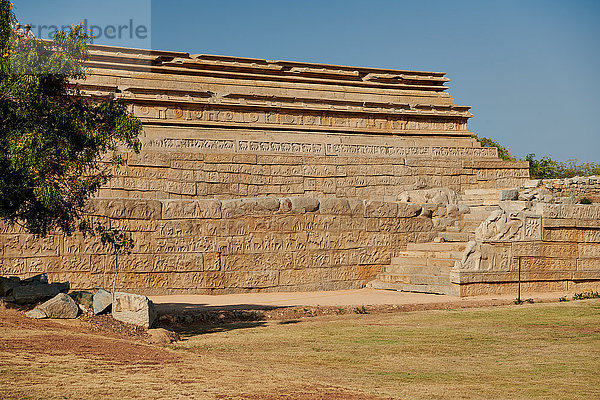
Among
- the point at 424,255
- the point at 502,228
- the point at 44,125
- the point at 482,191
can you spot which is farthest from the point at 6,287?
the point at 482,191

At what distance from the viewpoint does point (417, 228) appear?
18.1 m

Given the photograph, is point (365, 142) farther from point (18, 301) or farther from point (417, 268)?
point (18, 301)

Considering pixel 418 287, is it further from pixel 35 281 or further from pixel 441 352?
pixel 35 281

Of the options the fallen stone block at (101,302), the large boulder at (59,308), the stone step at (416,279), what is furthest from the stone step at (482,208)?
the large boulder at (59,308)

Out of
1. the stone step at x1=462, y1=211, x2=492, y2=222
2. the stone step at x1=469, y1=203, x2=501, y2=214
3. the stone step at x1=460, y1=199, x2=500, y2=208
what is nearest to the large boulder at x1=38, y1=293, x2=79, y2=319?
the stone step at x1=462, y1=211, x2=492, y2=222

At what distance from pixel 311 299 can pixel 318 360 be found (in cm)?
587

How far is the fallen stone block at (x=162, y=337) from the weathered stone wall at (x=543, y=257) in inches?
294

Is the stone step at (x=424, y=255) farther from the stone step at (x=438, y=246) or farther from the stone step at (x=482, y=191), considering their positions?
the stone step at (x=482, y=191)

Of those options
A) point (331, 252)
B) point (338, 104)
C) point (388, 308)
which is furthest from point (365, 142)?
point (388, 308)

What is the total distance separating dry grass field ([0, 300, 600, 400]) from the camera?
6.78 metres

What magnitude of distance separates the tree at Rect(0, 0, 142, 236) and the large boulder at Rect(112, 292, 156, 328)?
1651 mm

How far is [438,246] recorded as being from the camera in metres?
17.2

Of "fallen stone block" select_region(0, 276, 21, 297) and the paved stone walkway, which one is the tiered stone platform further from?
"fallen stone block" select_region(0, 276, 21, 297)

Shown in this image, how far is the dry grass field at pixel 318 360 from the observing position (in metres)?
6.78
